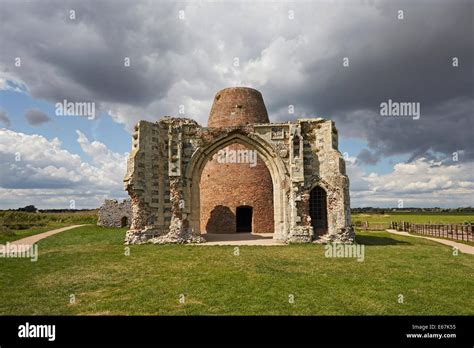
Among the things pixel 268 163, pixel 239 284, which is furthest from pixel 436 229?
pixel 239 284

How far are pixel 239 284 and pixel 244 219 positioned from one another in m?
16.0

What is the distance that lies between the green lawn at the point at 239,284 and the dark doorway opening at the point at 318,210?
389 centimetres

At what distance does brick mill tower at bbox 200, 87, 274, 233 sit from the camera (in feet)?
72.8

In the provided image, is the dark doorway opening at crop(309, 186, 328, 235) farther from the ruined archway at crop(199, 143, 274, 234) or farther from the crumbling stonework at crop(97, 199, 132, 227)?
the crumbling stonework at crop(97, 199, 132, 227)

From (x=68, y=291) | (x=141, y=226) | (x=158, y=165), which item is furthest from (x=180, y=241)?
(x=68, y=291)

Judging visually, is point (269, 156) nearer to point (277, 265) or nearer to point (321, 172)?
point (321, 172)

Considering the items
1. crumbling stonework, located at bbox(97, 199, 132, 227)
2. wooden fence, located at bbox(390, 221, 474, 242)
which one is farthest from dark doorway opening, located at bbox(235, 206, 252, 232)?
wooden fence, located at bbox(390, 221, 474, 242)

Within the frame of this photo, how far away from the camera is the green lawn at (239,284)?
558 cm

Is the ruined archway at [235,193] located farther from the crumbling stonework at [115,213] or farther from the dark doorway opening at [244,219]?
the crumbling stonework at [115,213]

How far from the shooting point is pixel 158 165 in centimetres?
1612

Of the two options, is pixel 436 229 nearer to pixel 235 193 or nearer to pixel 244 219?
pixel 244 219

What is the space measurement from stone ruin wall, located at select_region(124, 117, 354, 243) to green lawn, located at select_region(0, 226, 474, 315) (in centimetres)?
342

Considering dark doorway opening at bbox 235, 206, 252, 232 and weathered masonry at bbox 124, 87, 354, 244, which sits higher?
weathered masonry at bbox 124, 87, 354, 244
